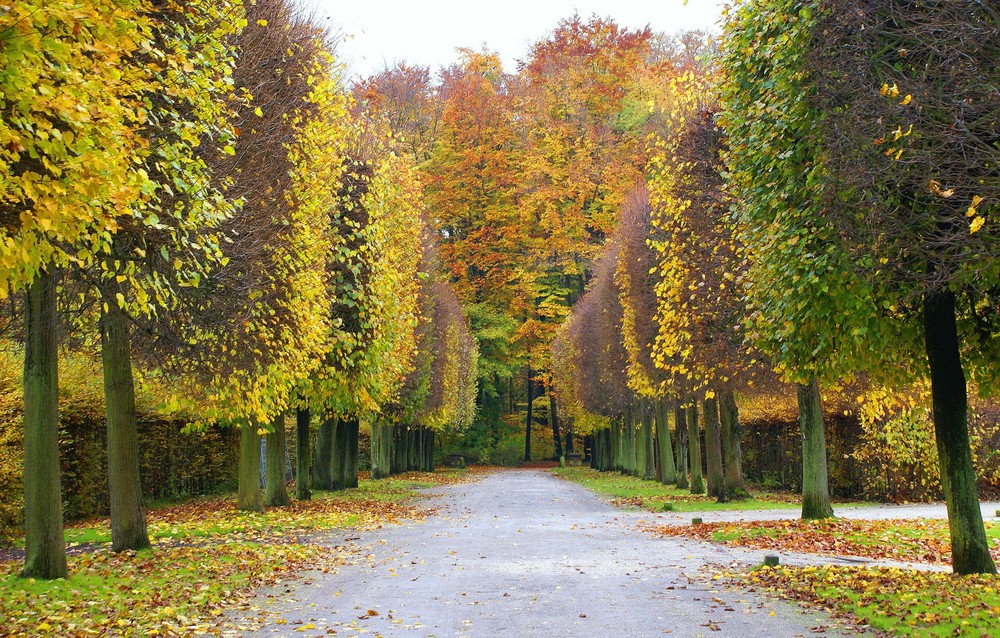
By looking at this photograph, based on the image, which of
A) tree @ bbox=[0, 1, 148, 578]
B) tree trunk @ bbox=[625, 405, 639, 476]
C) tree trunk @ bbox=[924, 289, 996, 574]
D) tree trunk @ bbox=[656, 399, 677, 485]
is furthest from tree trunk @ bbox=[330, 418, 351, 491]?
tree @ bbox=[0, 1, 148, 578]

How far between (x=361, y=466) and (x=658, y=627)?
49914 millimetres

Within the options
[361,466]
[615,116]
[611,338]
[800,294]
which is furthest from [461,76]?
[800,294]

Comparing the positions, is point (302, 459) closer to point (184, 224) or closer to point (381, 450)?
point (184, 224)

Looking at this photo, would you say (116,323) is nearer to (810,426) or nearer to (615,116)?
(810,426)

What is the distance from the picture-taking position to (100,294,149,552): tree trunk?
13336 millimetres

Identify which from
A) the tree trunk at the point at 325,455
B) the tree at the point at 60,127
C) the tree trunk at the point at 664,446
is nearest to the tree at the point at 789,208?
the tree at the point at 60,127

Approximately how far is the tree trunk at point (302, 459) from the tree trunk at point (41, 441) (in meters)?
15.2

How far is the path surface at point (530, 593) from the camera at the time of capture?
8484 mm

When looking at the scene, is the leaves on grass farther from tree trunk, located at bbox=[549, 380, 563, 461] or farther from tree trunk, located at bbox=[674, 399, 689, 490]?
tree trunk, located at bbox=[549, 380, 563, 461]

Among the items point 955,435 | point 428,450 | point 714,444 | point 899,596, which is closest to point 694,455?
point 714,444

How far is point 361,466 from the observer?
5694cm

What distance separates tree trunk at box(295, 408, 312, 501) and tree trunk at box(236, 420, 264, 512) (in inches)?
212

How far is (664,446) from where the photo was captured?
36.0 metres

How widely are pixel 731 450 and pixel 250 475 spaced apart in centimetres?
1292
